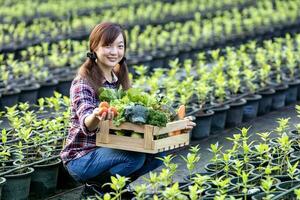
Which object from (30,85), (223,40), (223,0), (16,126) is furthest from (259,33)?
(16,126)

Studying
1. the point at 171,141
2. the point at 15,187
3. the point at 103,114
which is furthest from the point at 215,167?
the point at 15,187

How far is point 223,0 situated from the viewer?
17.8 metres

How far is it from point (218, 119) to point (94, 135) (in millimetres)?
2890

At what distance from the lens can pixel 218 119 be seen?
7652mm

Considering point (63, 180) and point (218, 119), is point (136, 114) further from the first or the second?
point (218, 119)

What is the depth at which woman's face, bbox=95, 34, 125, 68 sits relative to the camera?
4.99 meters

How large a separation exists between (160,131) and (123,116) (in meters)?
0.27

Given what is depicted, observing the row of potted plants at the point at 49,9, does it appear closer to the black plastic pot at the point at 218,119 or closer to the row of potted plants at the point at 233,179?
the black plastic pot at the point at 218,119

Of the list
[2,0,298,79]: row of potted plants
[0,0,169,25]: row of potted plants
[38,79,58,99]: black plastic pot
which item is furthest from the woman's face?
[0,0,169,25]: row of potted plants

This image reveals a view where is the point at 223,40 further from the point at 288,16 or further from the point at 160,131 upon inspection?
the point at 160,131

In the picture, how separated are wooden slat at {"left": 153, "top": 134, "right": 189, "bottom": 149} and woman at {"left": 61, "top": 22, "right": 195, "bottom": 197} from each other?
0.09 meters

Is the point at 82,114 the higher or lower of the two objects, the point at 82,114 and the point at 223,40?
the lower

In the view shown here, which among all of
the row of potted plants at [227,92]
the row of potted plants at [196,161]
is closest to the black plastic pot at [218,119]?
the row of potted plants at [227,92]

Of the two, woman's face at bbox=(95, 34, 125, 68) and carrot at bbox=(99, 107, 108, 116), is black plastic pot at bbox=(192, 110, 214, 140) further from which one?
carrot at bbox=(99, 107, 108, 116)
